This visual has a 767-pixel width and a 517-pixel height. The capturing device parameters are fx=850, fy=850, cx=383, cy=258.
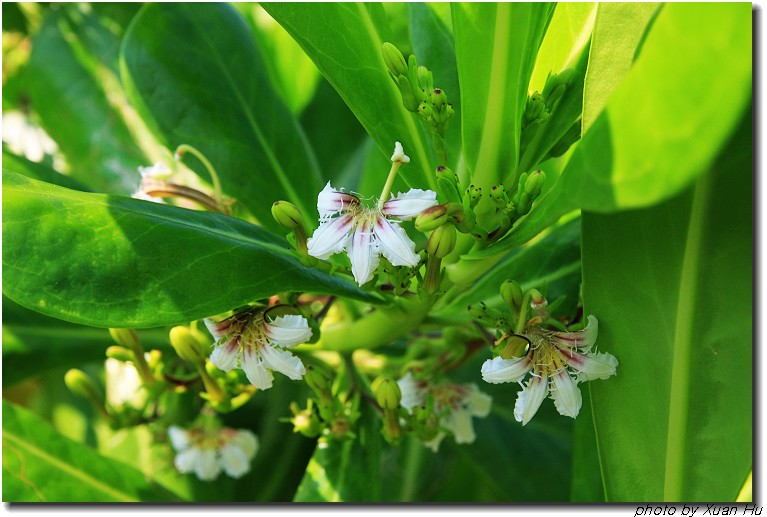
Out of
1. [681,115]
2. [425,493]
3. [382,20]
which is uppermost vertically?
[382,20]

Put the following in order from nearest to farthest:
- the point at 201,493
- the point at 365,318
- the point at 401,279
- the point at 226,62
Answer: the point at 401,279, the point at 365,318, the point at 226,62, the point at 201,493

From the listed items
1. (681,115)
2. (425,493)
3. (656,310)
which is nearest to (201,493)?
(425,493)

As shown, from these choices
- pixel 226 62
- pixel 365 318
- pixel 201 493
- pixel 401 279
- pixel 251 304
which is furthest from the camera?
pixel 201 493

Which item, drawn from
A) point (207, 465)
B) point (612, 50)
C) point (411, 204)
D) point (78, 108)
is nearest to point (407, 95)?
point (411, 204)

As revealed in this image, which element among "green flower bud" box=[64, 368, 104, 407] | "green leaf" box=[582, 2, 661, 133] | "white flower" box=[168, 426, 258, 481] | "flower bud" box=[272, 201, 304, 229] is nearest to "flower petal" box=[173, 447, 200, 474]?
"white flower" box=[168, 426, 258, 481]

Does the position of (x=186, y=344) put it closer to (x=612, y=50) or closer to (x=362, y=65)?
(x=362, y=65)

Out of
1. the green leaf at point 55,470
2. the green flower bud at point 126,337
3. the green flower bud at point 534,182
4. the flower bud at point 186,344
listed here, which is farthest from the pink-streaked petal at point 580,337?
the green leaf at point 55,470

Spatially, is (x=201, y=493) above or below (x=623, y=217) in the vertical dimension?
below

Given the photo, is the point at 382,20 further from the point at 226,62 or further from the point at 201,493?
the point at 201,493
